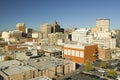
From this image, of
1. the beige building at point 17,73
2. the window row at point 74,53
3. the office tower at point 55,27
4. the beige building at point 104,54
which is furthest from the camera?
the office tower at point 55,27

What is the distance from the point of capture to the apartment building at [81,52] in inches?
1551

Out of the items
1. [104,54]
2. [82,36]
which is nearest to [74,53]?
[104,54]

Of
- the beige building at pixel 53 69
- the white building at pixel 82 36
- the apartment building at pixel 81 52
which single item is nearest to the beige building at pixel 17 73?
the beige building at pixel 53 69

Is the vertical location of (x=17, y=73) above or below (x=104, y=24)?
below

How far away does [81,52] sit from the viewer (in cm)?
3972

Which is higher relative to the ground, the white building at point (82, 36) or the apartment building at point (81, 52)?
the white building at point (82, 36)

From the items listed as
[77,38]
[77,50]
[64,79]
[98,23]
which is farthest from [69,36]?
[64,79]

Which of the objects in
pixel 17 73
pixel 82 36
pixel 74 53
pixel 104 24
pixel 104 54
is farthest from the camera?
pixel 104 24

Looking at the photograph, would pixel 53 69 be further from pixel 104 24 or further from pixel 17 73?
pixel 104 24

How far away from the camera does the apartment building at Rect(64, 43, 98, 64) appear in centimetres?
3941

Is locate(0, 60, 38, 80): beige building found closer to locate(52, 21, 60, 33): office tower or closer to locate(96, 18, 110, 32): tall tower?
locate(52, 21, 60, 33): office tower

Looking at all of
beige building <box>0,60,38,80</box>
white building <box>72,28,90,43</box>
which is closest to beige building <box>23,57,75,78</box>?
beige building <box>0,60,38,80</box>

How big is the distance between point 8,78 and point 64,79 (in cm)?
879

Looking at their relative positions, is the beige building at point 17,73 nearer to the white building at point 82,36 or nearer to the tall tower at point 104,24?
the white building at point 82,36
